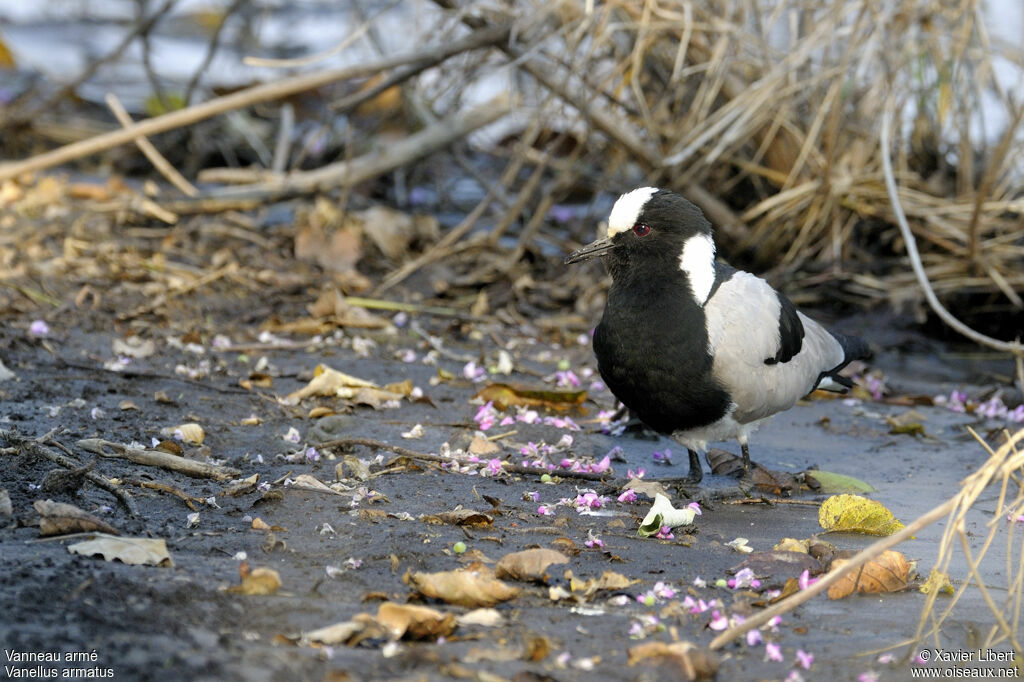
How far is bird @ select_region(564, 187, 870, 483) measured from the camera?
3707mm

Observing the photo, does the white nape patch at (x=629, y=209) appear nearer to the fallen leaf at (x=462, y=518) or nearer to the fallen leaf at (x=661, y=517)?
the fallen leaf at (x=661, y=517)

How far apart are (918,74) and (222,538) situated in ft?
15.3

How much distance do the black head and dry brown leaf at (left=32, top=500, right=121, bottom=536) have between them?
183 centimetres

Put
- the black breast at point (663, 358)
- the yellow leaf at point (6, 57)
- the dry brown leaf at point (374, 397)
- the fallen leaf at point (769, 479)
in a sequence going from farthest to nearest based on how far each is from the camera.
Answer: the yellow leaf at point (6, 57) → the dry brown leaf at point (374, 397) → the fallen leaf at point (769, 479) → the black breast at point (663, 358)

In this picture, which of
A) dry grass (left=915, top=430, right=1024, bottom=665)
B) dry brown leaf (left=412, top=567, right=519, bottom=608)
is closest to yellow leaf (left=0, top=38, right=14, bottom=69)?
dry brown leaf (left=412, top=567, right=519, bottom=608)

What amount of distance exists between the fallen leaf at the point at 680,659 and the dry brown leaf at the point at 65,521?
1310 millimetres

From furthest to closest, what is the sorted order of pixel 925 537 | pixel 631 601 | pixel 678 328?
pixel 678 328 → pixel 925 537 → pixel 631 601

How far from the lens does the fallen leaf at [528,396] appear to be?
4480mm

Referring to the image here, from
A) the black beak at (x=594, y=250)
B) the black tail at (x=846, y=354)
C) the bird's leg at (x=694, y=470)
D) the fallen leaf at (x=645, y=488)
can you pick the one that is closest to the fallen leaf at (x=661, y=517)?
the fallen leaf at (x=645, y=488)

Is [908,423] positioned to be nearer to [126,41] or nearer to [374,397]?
[374,397]

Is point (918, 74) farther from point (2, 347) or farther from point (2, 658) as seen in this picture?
point (2, 658)

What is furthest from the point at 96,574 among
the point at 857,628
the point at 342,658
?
the point at 857,628

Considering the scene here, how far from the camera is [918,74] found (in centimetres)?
596

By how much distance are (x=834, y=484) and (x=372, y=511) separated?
5.58ft
